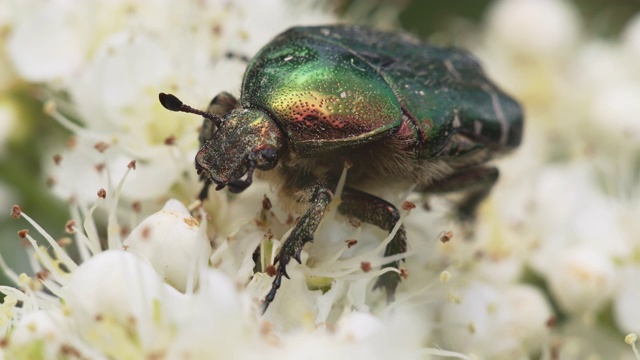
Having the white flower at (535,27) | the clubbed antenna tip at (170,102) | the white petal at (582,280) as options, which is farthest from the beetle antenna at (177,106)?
the white flower at (535,27)

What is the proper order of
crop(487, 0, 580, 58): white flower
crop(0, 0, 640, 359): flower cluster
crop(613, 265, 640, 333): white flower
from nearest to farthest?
crop(0, 0, 640, 359): flower cluster → crop(613, 265, 640, 333): white flower → crop(487, 0, 580, 58): white flower

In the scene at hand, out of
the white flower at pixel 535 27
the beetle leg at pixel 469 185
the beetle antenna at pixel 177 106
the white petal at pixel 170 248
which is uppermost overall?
the beetle antenna at pixel 177 106

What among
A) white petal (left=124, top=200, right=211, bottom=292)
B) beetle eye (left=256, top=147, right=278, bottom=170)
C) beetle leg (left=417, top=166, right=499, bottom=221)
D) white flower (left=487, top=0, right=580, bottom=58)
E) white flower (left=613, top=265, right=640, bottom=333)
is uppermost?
beetle eye (left=256, top=147, right=278, bottom=170)

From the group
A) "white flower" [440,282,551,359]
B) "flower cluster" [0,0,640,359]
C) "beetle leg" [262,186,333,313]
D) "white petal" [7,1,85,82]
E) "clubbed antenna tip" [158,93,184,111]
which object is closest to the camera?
"flower cluster" [0,0,640,359]

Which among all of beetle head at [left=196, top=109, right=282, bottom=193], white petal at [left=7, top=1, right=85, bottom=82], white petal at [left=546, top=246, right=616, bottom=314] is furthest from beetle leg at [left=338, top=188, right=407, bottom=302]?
white petal at [left=7, top=1, right=85, bottom=82]

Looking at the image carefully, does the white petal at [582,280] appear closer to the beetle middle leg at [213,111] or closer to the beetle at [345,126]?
the beetle at [345,126]

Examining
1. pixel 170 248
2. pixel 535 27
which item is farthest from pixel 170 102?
pixel 535 27

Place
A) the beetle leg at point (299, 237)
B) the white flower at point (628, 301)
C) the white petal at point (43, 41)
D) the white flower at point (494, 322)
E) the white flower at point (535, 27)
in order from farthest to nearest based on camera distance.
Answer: the white flower at point (535, 27)
the white petal at point (43, 41)
the white flower at point (628, 301)
the white flower at point (494, 322)
the beetle leg at point (299, 237)

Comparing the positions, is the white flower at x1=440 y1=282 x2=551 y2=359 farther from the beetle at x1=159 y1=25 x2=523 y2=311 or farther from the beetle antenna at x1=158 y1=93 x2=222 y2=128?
the beetle antenna at x1=158 y1=93 x2=222 y2=128
